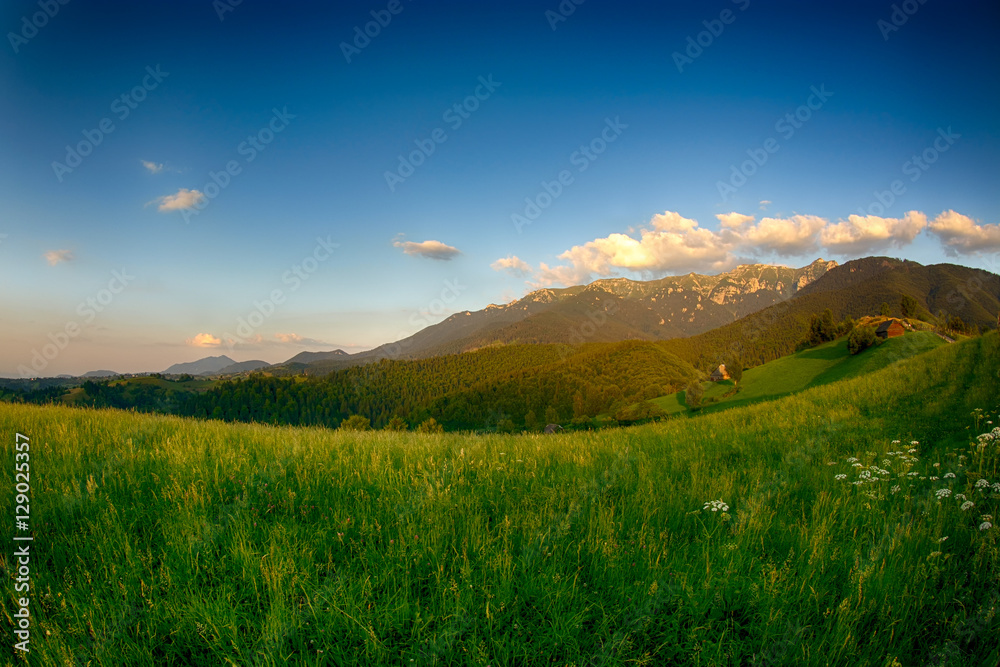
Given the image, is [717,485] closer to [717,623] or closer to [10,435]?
[717,623]

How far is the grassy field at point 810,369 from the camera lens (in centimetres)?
5606

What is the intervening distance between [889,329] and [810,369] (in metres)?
15.4

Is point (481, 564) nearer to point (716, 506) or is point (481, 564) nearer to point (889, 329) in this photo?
point (716, 506)

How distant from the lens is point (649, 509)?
13.9 ft

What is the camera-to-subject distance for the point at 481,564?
10.2 ft

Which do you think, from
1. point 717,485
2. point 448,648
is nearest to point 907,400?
point 717,485

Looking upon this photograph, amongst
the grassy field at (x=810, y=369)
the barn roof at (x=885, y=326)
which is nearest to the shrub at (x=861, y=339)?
A: the grassy field at (x=810, y=369)

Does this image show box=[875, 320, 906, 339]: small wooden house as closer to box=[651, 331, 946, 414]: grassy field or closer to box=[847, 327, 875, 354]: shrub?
box=[847, 327, 875, 354]: shrub

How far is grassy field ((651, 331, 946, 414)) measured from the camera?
56.1 m

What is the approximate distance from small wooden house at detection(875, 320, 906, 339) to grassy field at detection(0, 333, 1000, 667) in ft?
285

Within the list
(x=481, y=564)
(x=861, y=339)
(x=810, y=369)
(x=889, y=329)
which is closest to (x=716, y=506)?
(x=481, y=564)

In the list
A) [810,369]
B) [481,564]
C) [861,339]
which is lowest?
[810,369]

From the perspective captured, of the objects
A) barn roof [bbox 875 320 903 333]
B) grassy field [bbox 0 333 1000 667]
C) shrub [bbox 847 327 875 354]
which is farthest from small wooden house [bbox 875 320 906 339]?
grassy field [bbox 0 333 1000 667]

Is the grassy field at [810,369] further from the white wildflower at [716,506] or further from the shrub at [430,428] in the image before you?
the white wildflower at [716,506]
